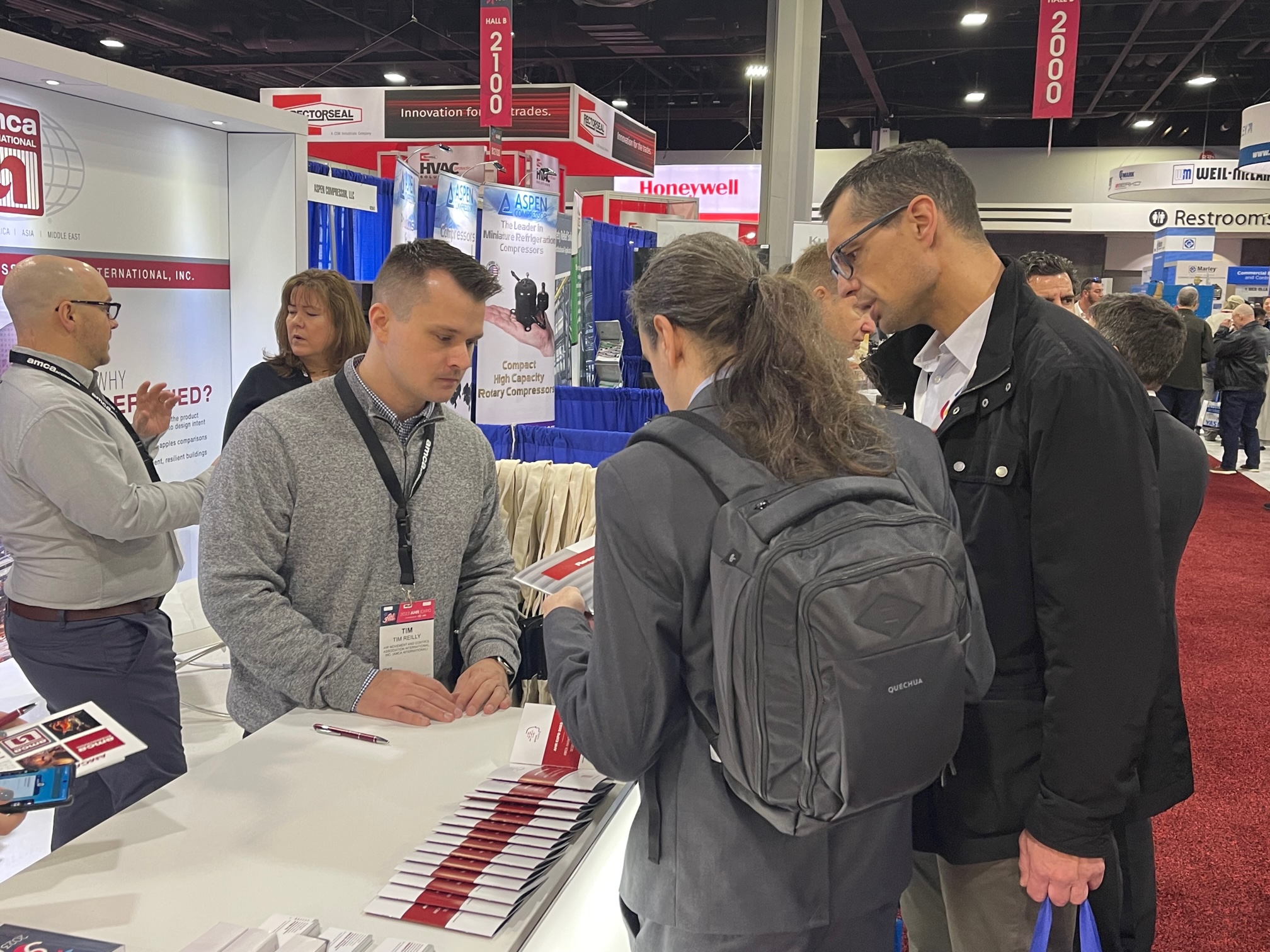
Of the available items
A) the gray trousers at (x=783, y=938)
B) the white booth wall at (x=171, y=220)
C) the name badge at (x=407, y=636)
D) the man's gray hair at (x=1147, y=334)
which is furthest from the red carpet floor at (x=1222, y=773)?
the white booth wall at (x=171, y=220)

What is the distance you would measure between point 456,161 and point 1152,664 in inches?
364

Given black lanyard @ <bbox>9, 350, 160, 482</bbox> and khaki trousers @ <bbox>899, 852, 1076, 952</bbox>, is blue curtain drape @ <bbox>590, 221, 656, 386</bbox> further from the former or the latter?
khaki trousers @ <bbox>899, 852, 1076, 952</bbox>

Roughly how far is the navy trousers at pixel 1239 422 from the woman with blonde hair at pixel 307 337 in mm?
9960

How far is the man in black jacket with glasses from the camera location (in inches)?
50.6

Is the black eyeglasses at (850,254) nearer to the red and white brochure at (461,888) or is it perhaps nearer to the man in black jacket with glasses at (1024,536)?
the man in black jacket with glasses at (1024,536)

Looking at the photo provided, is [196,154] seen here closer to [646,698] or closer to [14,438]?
[14,438]

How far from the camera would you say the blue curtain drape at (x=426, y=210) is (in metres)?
5.57

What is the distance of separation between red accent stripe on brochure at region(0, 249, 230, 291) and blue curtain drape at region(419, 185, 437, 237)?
4.74 ft

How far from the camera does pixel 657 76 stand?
15.7 meters

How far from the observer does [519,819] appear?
1375 millimetres

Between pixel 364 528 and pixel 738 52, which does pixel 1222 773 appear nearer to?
pixel 364 528

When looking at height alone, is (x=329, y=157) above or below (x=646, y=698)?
above

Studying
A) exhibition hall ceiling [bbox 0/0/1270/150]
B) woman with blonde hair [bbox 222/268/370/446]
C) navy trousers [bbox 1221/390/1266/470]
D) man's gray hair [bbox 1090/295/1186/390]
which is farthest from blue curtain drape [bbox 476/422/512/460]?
navy trousers [bbox 1221/390/1266/470]

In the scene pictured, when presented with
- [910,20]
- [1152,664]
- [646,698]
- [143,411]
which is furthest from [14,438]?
[910,20]
